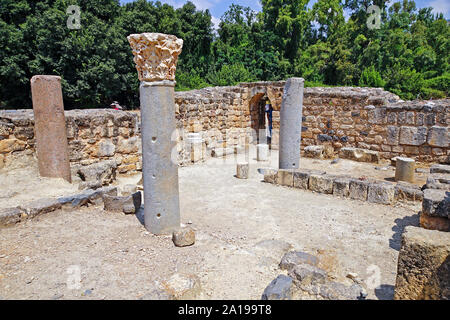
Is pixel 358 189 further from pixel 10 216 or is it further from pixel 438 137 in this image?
pixel 10 216

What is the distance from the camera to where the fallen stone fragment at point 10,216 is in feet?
16.3

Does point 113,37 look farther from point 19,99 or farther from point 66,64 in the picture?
point 19,99

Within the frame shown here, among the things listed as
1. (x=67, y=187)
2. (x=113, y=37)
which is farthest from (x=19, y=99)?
(x=67, y=187)

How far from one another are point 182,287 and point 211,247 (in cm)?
127

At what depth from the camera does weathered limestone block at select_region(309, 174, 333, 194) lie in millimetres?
7723

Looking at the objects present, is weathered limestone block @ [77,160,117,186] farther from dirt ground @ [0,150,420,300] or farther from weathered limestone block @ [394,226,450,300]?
weathered limestone block @ [394,226,450,300]

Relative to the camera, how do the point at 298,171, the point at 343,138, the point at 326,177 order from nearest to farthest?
the point at 326,177
the point at 298,171
the point at 343,138

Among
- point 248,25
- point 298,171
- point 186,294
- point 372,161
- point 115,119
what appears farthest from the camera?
point 248,25

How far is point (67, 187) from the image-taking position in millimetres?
6910

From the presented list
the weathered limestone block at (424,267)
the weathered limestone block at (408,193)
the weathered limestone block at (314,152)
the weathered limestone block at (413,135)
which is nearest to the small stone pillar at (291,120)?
the weathered limestone block at (408,193)

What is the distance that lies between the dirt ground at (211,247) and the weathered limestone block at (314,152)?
485 cm

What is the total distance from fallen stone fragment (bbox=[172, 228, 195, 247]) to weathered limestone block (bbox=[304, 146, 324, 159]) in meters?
8.45

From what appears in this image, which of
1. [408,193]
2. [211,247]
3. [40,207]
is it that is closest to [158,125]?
[211,247]
